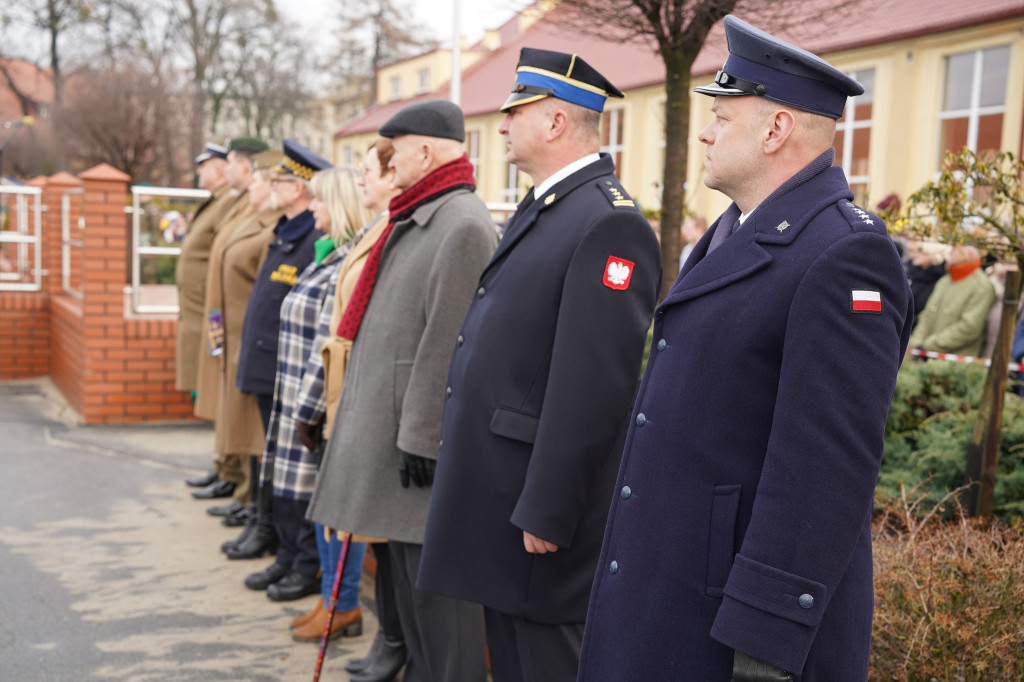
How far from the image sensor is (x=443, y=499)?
3020 mm

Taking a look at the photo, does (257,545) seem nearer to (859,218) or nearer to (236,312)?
(236,312)

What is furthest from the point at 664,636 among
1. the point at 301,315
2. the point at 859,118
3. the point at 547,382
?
the point at 859,118

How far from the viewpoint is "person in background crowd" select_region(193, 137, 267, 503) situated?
623cm

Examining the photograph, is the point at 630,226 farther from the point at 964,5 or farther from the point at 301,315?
the point at 964,5

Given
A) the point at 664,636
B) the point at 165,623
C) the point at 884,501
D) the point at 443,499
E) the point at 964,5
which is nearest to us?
the point at 664,636

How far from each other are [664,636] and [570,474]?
0.77 m

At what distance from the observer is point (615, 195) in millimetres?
2969

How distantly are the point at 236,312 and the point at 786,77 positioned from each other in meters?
4.61

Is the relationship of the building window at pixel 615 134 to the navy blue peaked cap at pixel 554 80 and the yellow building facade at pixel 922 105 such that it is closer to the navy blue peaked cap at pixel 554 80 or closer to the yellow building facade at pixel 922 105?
the yellow building facade at pixel 922 105

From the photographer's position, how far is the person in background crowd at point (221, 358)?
6227 mm

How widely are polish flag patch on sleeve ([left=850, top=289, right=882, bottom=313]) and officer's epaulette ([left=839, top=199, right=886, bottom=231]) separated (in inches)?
5.0

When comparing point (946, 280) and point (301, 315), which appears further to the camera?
point (946, 280)

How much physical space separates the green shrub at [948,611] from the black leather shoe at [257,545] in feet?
11.7

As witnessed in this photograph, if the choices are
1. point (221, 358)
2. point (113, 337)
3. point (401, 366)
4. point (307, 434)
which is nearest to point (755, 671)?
point (401, 366)
